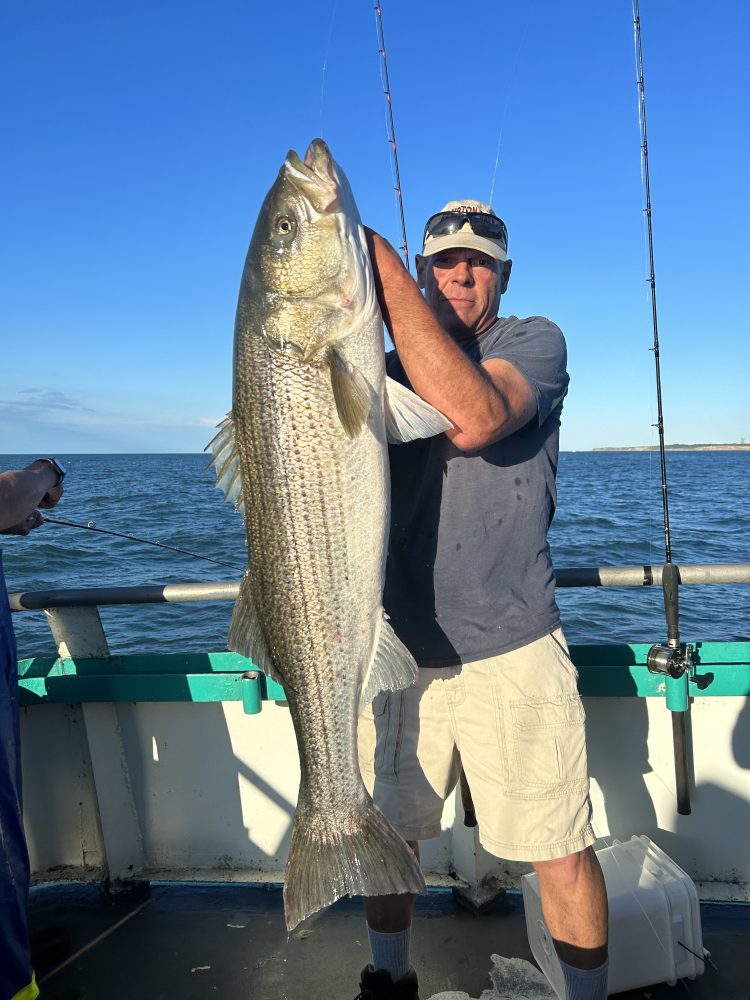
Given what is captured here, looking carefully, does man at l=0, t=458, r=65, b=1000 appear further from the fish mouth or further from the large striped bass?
the fish mouth

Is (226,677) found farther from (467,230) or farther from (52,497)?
(467,230)

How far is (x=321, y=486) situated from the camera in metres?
2.18

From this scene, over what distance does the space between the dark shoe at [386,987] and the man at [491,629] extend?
0.03m

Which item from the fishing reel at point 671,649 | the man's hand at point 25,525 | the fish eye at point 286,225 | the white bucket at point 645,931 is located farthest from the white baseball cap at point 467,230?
the white bucket at point 645,931

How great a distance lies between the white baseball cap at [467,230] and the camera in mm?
2604

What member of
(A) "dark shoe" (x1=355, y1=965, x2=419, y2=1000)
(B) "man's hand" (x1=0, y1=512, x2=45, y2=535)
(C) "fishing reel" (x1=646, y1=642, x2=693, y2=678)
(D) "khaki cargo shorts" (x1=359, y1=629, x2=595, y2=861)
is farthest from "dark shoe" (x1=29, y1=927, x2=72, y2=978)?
(C) "fishing reel" (x1=646, y1=642, x2=693, y2=678)

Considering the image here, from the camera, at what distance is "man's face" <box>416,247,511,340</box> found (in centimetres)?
266

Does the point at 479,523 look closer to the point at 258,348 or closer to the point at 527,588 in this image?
the point at 527,588

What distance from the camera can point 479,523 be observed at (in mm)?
2439

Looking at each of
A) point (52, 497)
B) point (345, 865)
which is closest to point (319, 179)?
point (52, 497)

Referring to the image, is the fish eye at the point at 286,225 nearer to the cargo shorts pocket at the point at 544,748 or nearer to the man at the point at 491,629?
the man at the point at 491,629

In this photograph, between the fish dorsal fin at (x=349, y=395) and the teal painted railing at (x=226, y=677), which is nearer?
the fish dorsal fin at (x=349, y=395)

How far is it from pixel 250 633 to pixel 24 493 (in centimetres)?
98

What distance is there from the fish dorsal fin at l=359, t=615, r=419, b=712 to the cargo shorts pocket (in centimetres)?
42
